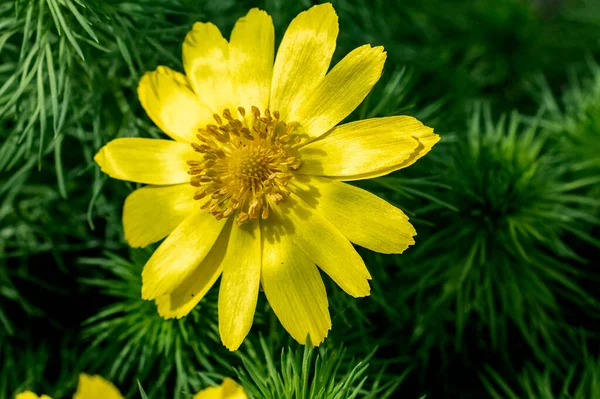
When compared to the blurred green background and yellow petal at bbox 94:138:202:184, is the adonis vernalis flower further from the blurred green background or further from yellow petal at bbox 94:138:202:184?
yellow petal at bbox 94:138:202:184

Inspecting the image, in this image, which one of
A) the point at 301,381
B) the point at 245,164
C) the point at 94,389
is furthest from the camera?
the point at 245,164

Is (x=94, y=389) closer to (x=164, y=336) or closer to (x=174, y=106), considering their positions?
(x=164, y=336)

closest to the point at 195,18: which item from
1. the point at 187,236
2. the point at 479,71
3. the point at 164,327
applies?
the point at 187,236

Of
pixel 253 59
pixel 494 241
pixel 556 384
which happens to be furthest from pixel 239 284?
pixel 556 384

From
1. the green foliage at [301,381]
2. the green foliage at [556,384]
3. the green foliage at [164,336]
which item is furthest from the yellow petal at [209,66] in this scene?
the green foliage at [556,384]

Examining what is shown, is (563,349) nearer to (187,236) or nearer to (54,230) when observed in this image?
(187,236)

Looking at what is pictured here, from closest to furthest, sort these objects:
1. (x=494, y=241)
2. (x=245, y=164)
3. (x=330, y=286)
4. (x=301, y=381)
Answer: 1. (x=301, y=381)
2. (x=245, y=164)
3. (x=330, y=286)
4. (x=494, y=241)
